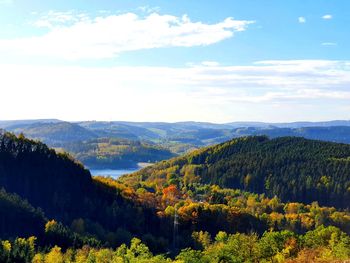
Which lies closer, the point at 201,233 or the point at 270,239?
the point at 270,239

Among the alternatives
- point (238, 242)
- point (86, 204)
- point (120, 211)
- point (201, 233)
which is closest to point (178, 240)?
point (201, 233)

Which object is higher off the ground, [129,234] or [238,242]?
[238,242]

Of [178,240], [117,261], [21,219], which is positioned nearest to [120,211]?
[178,240]

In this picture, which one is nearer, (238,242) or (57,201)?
(238,242)

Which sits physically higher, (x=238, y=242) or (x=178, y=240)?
(x=238, y=242)

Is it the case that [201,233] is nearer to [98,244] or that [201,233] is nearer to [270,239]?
[98,244]

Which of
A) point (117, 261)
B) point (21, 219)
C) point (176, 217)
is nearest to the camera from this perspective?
point (117, 261)

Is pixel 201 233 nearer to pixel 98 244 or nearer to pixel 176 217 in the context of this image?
pixel 176 217

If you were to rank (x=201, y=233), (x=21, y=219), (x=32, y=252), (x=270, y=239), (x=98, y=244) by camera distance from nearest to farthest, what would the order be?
(x=270, y=239)
(x=32, y=252)
(x=98, y=244)
(x=21, y=219)
(x=201, y=233)

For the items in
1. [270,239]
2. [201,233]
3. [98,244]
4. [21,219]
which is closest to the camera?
[270,239]
